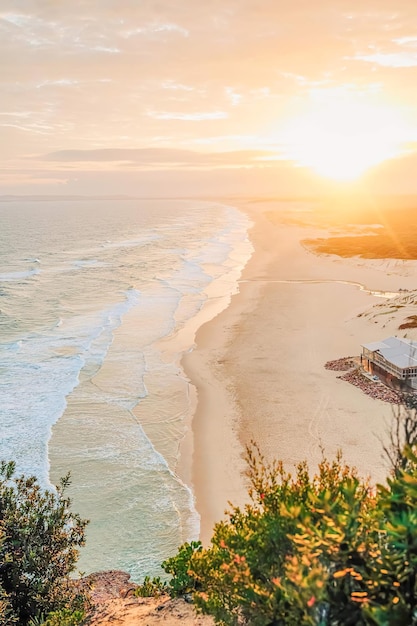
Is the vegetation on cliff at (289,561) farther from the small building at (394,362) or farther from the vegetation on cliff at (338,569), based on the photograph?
the small building at (394,362)

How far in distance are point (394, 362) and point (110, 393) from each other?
14.4 metres

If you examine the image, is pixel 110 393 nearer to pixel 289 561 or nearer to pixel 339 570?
pixel 289 561

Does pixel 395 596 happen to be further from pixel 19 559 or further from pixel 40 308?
pixel 40 308

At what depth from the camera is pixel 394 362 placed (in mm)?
24906

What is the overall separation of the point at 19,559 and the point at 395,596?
7.40 m

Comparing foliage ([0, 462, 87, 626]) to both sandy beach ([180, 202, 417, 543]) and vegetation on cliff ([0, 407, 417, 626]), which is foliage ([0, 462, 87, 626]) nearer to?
vegetation on cliff ([0, 407, 417, 626])

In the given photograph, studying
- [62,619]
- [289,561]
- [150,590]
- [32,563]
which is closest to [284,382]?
[150,590]

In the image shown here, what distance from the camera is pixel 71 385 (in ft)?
91.9

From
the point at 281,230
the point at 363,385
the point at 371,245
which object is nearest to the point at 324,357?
the point at 363,385

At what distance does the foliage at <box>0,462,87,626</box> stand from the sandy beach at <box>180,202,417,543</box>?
18.8ft

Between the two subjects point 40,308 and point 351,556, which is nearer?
point 351,556

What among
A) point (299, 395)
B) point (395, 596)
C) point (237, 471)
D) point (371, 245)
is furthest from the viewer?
point (371, 245)

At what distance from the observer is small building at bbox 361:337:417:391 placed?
2434 centimetres

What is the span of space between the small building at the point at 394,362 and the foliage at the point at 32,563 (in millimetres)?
18093
